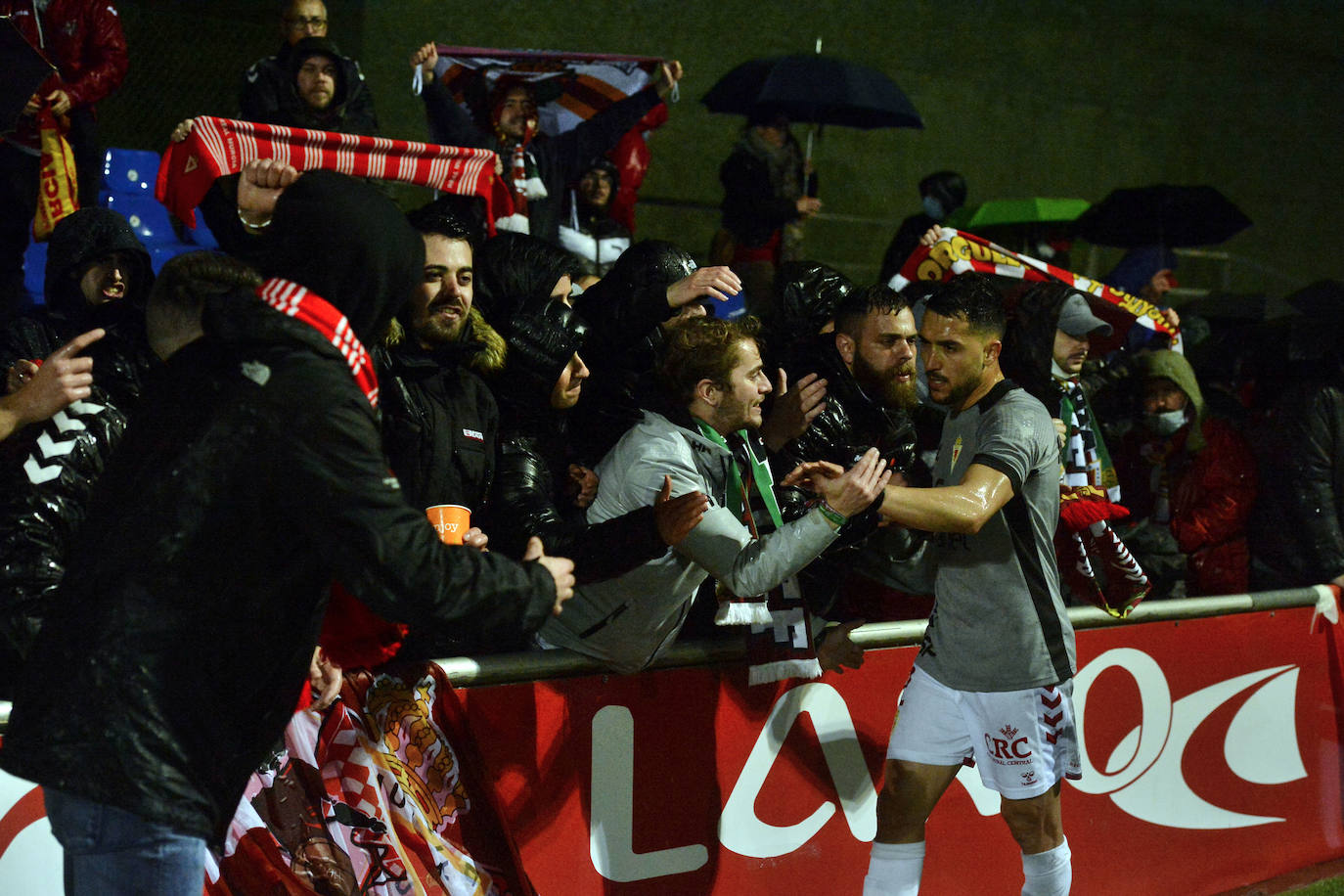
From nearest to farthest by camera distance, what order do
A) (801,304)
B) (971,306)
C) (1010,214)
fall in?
(971,306) < (801,304) < (1010,214)

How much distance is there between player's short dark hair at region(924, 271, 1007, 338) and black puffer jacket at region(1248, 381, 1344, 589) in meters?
2.90

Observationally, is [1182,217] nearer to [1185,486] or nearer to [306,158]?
[1185,486]

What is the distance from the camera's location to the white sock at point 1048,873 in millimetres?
4258

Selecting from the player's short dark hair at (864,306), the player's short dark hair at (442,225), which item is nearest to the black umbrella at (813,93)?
the player's short dark hair at (864,306)

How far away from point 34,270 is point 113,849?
166 inches

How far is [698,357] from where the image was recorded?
4.08m

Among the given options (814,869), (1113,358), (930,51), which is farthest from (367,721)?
(930,51)

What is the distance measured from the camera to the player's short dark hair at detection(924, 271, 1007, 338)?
4.29 m

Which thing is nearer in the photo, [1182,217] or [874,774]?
[874,774]

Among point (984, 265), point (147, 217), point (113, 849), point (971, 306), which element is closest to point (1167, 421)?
point (984, 265)

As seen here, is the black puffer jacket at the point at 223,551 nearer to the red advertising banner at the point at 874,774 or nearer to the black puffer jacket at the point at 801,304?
the red advertising banner at the point at 874,774

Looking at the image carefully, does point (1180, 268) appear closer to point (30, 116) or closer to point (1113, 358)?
point (1113, 358)

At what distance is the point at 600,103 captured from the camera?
23.3ft

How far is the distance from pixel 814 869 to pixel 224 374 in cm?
296
